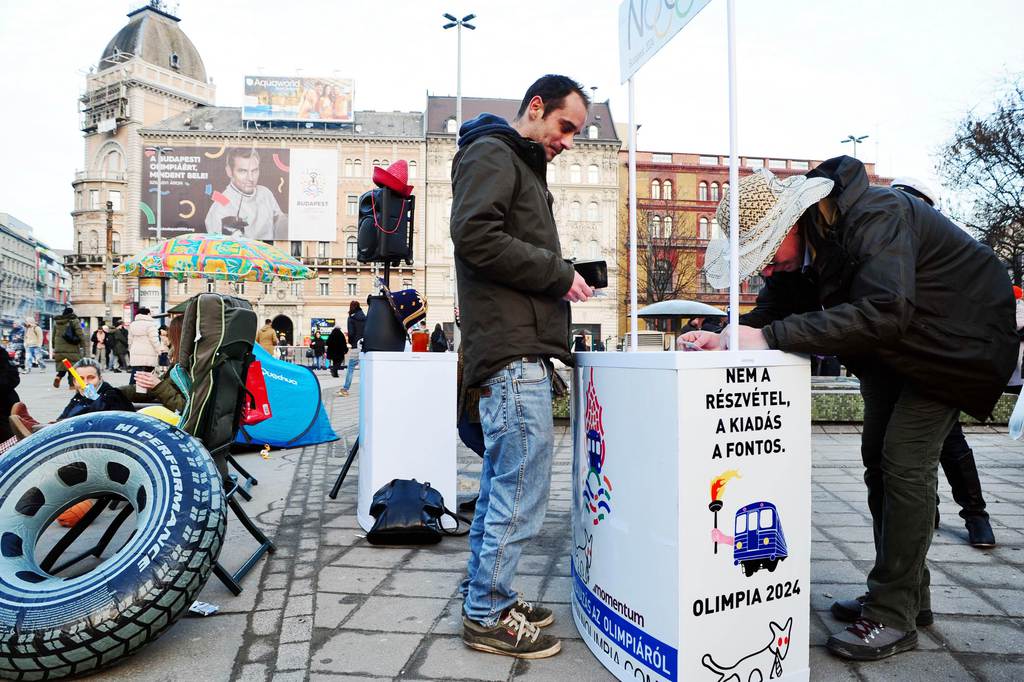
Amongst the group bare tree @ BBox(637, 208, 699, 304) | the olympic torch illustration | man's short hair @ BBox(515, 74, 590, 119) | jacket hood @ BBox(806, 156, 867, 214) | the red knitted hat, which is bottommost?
the olympic torch illustration

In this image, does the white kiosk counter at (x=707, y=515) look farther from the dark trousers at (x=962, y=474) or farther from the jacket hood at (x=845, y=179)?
the dark trousers at (x=962, y=474)

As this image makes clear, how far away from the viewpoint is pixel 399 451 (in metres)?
4.28

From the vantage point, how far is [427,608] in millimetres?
3004

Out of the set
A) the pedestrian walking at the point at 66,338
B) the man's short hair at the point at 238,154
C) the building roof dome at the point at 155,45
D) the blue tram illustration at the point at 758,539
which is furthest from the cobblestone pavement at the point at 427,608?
the building roof dome at the point at 155,45

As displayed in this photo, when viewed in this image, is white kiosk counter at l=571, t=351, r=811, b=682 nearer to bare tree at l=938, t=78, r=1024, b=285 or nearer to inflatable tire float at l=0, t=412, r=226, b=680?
inflatable tire float at l=0, t=412, r=226, b=680

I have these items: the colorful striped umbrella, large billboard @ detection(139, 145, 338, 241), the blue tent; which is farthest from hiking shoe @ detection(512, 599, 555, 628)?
large billboard @ detection(139, 145, 338, 241)

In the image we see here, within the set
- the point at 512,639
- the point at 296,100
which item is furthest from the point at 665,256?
the point at 512,639

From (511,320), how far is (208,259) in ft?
36.7

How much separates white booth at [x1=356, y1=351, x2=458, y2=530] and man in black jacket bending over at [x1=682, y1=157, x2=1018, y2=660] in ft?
6.59

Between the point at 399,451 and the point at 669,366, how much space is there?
8.59 feet

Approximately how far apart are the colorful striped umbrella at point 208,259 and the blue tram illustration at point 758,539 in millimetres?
11569

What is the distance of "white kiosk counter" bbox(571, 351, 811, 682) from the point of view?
6.54 feet

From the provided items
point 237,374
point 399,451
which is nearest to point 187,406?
point 237,374

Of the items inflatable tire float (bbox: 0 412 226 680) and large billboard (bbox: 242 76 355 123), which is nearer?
inflatable tire float (bbox: 0 412 226 680)
